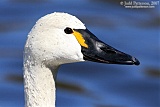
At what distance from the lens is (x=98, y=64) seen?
11414 mm

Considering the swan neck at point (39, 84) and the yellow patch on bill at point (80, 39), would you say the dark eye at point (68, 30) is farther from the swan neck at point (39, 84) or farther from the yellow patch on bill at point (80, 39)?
the swan neck at point (39, 84)

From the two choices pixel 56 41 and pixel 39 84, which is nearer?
pixel 56 41

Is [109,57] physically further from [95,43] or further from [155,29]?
[155,29]

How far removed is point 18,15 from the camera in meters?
13.1

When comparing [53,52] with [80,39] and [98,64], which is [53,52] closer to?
[80,39]

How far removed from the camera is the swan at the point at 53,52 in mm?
5668

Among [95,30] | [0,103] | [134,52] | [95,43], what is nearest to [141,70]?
[134,52]

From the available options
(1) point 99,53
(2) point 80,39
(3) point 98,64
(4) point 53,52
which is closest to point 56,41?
(4) point 53,52

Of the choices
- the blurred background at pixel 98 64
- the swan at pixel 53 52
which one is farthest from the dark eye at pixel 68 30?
the blurred background at pixel 98 64

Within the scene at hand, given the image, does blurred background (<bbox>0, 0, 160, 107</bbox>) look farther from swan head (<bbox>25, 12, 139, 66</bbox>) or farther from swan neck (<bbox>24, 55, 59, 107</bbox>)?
swan head (<bbox>25, 12, 139, 66</bbox>)

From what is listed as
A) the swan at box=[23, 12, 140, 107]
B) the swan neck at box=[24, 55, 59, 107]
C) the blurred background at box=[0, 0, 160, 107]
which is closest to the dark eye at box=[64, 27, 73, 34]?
the swan at box=[23, 12, 140, 107]

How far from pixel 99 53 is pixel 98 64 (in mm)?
5613

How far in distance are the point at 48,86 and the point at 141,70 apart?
5526 millimetres

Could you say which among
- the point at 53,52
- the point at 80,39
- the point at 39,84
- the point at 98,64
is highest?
the point at 98,64
